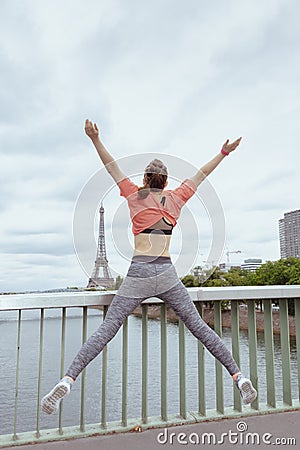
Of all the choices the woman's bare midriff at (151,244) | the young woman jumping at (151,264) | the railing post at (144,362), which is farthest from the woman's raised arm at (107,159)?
the railing post at (144,362)

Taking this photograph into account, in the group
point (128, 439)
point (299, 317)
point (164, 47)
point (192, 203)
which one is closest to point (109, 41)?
point (164, 47)

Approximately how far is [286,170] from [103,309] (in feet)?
40.6

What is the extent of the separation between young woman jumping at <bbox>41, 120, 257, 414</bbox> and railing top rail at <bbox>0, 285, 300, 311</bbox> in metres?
0.15

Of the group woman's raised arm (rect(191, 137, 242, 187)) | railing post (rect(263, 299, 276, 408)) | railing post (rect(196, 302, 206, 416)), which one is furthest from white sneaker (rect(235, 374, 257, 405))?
woman's raised arm (rect(191, 137, 242, 187))

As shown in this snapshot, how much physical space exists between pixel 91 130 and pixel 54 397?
105 cm

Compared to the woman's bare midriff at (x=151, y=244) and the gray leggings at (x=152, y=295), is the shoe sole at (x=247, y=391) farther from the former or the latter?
the woman's bare midriff at (x=151, y=244)

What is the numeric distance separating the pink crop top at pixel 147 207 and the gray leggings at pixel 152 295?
0.15m

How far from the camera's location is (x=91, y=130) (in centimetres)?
146

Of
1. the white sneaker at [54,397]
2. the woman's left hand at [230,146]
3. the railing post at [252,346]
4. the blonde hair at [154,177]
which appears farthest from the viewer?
the railing post at [252,346]

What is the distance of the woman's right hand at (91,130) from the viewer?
1.46 metres

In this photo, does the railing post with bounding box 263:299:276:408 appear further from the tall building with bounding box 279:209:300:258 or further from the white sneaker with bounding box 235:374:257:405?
the tall building with bounding box 279:209:300:258

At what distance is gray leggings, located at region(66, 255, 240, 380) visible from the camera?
143 centimetres

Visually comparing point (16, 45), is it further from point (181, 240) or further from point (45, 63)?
point (181, 240)

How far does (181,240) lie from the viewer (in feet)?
5.23
